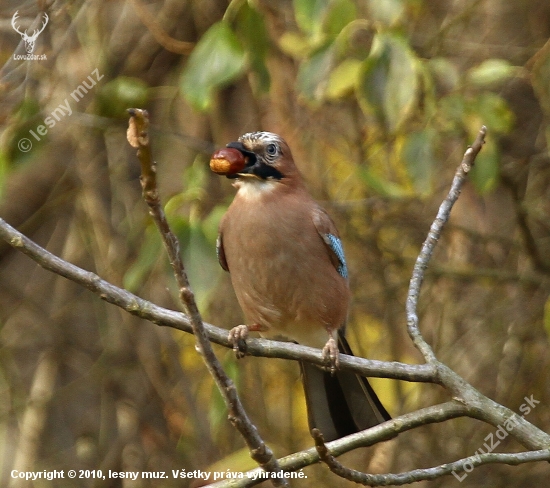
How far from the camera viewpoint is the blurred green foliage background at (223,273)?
22.1ft

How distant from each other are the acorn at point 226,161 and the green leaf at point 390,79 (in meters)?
0.84

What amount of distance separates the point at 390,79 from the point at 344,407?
6.23ft

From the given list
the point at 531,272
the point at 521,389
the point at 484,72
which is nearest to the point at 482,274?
the point at 531,272

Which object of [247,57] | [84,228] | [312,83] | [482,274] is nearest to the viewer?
[312,83]

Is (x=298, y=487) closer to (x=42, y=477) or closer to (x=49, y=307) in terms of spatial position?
(x=42, y=477)

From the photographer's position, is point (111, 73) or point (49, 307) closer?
point (111, 73)

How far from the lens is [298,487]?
6.80 m

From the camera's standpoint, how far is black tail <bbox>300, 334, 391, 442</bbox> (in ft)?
14.9

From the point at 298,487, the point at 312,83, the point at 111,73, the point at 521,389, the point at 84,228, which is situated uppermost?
the point at 111,73

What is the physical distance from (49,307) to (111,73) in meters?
2.22

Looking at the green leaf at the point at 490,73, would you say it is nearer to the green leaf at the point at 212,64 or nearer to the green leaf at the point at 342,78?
the green leaf at the point at 342,78

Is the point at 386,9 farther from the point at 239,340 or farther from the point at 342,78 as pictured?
the point at 239,340

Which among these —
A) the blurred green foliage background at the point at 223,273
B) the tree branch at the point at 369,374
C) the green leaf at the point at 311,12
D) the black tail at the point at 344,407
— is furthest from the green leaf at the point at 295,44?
the tree branch at the point at 369,374

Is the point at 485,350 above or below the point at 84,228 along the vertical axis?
below
